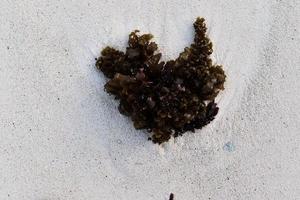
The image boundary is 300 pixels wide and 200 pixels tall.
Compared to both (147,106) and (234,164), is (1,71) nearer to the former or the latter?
(147,106)

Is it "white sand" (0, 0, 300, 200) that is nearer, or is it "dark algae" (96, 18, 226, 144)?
"dark algae" (96, 18, 226, 144)

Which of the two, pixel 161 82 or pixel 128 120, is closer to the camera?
pixel 161 82

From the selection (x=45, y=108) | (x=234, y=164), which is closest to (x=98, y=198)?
(x=45, y=108)

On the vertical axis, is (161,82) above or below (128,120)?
above

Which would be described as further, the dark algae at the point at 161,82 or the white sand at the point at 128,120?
the white sand at the point at 128,120
